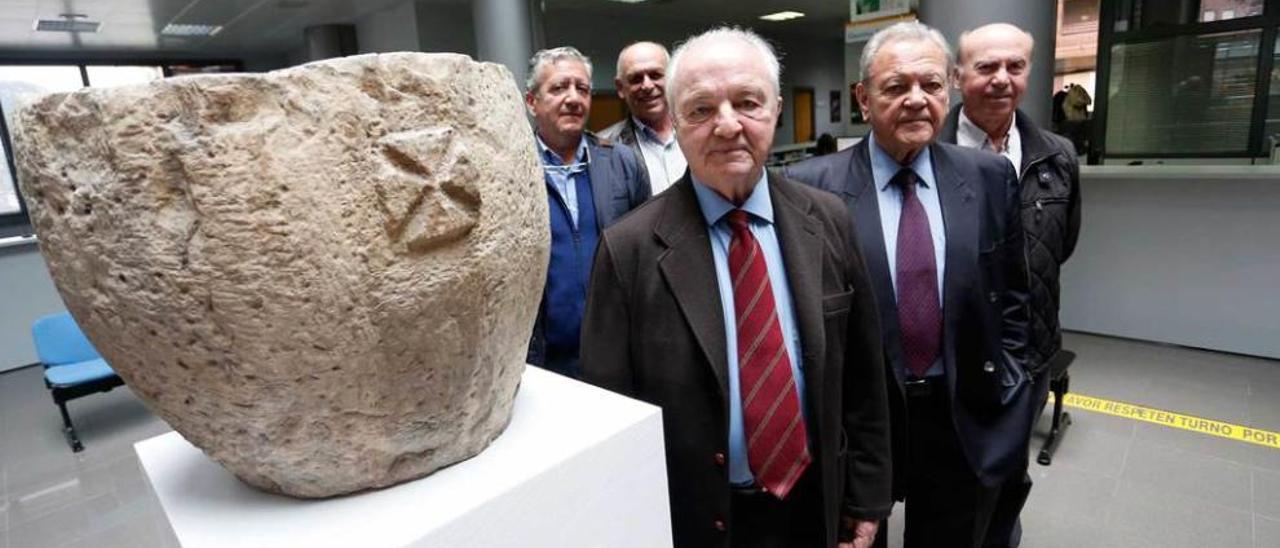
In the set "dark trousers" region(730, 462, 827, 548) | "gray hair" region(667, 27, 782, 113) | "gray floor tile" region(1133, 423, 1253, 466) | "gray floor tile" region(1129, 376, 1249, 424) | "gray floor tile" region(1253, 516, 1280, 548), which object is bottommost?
"gray floor tile" region(1129, 376, 1249, 424)

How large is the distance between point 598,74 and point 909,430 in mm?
9626

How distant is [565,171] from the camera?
2.16 meters

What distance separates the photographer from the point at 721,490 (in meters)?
1.34

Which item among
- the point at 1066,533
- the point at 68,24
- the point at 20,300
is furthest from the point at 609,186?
the point at 68,24

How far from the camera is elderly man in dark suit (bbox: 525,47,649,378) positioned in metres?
2.03

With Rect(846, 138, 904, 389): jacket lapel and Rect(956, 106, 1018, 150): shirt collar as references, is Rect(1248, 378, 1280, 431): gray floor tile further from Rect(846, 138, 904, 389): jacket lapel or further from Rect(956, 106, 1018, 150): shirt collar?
Rect(846, 138, 904, 389): jacket lapel

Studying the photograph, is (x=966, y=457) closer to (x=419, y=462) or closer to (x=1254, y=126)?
(x=419, y=462)

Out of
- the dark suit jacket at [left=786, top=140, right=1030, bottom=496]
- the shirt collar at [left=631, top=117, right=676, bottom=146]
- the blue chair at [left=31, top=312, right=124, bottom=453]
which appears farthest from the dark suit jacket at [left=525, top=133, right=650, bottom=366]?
the blue chair at [left=31, top=312, right=124, bottom=453]

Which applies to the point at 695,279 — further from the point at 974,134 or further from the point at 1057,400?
the point at 1057,400

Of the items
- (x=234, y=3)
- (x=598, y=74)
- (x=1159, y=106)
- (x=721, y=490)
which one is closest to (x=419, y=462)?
(x=721, y=490)

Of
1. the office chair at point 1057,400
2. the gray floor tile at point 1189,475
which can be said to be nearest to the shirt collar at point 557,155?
the office chair at point 1057,400

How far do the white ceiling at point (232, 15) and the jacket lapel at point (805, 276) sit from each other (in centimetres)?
818

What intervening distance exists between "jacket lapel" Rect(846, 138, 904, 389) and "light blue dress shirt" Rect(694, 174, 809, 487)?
375 millimetres

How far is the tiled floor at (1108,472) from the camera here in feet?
8.77
